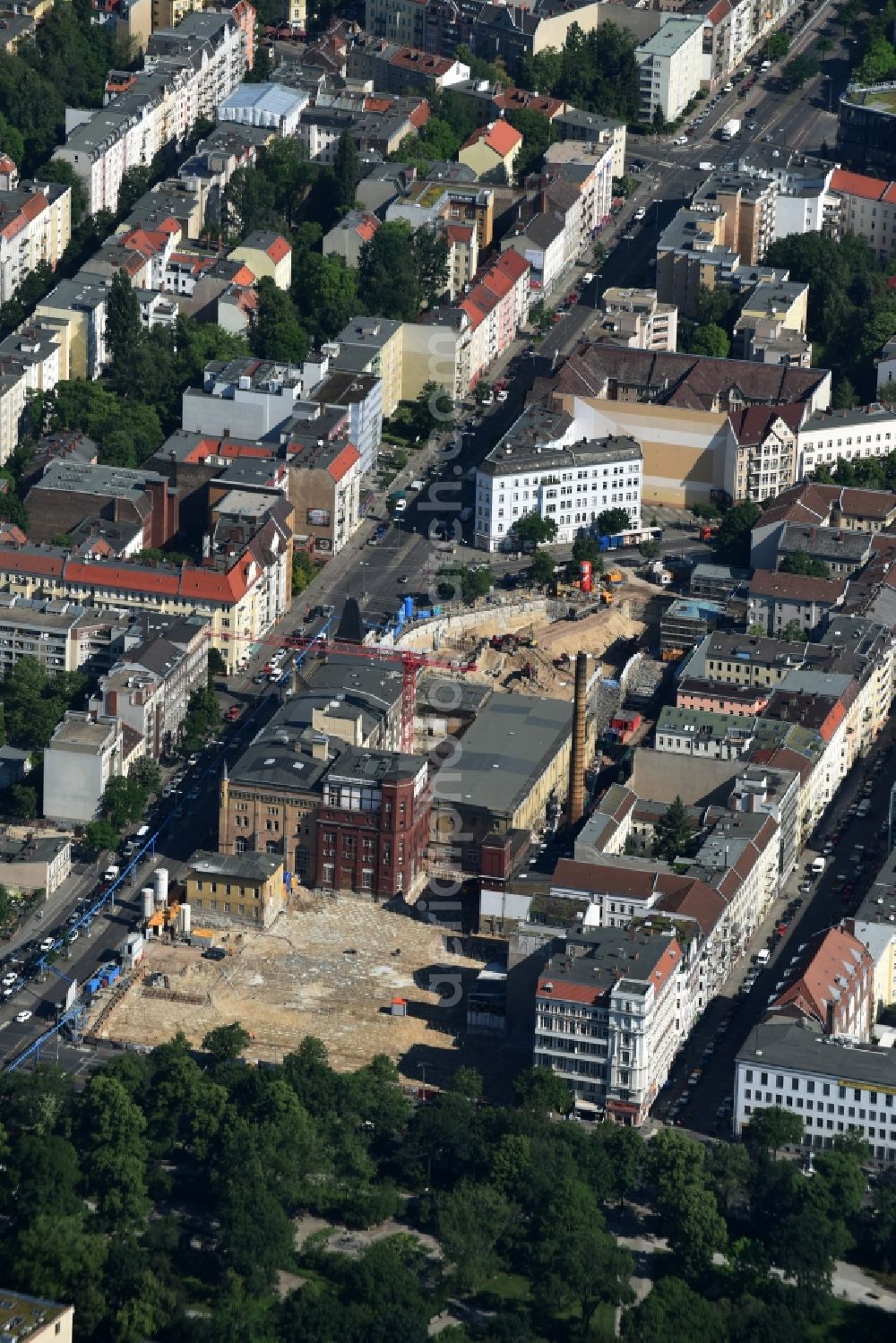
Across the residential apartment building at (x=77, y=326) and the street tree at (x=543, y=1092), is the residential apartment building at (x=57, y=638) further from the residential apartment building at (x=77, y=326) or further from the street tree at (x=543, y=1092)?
the street tree at (x=543, y=1092)

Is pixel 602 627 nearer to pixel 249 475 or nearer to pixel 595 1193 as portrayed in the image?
pixel 249 475

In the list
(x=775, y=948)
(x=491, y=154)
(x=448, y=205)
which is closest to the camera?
(x=775, y=948)

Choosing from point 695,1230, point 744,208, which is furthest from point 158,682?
point 744,208

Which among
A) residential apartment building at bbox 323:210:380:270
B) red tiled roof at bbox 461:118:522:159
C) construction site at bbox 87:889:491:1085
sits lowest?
construction site at bbox 87:889:491:1085

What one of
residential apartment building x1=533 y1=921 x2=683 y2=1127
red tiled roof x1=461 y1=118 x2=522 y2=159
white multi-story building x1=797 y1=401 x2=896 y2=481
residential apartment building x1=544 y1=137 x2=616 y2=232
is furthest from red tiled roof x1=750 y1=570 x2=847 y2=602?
red tiled roof x1=461 y1=118 x2=522 y2=159

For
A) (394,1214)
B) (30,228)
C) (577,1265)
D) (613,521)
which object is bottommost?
(394,1214)

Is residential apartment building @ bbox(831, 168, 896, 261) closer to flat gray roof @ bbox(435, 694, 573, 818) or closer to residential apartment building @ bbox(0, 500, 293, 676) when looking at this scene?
residential apartment building @ bbox(0, 500, 293, 676)

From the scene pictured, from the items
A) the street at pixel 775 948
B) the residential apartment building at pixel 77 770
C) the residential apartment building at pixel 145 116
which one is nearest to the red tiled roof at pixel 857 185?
the residential apartment building at pixel 145 116

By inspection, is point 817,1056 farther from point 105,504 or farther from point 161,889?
point 105,504
